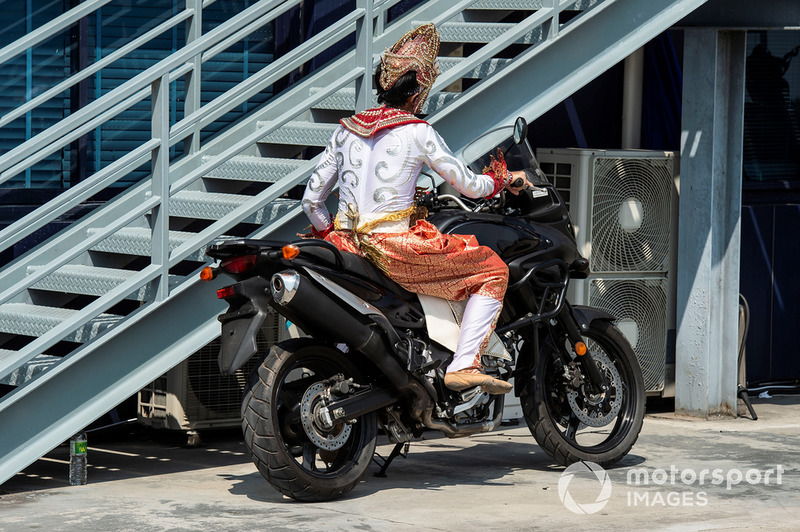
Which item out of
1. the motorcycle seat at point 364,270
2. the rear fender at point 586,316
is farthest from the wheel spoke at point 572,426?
the motorcycle seat at point 364,270

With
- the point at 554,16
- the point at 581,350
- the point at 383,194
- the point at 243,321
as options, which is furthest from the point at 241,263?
the point at 554,16

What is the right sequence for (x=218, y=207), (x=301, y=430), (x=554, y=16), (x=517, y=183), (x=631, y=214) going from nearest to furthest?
(x=301, y=430) < (x=517, y=183) < (x=218, y=207) < (x=554, y=16) < (x=631, y=214)

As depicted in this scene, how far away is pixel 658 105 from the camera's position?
10.1 m

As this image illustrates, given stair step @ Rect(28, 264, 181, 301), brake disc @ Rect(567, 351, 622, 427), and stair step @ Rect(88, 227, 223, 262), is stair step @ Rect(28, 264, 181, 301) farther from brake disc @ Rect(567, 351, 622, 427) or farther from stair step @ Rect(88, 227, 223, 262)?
brake disc @ Rect(567, 351, 622, 427)

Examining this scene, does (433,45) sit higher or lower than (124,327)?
higher

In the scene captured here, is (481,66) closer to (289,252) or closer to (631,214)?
(631,214)

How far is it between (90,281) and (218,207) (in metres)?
0.77

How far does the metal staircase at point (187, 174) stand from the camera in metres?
6.61

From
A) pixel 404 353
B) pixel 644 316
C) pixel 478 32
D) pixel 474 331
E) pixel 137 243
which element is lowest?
pixel 404 353

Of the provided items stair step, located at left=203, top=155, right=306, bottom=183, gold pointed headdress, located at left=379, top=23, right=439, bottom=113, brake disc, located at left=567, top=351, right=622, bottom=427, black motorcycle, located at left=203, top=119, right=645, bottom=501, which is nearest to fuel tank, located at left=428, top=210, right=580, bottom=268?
black motorcycle, located at left=203, top=119, right=645, bottom=501

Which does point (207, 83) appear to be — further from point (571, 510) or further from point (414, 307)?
point (571, 510)

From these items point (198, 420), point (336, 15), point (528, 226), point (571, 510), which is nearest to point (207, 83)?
point (336, 15)

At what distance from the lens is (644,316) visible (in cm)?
945

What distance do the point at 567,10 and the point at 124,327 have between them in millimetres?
3462
